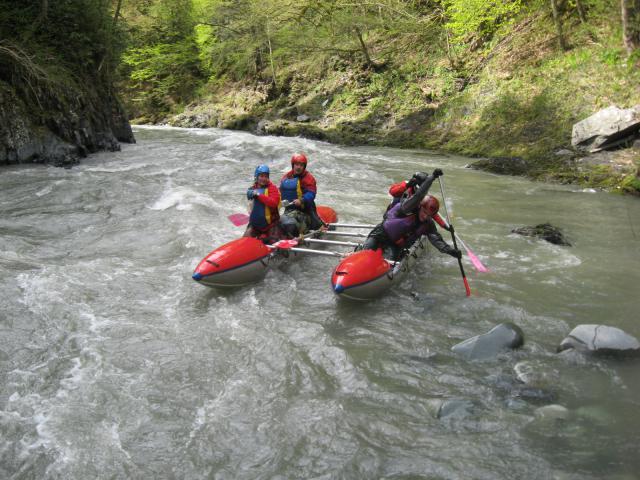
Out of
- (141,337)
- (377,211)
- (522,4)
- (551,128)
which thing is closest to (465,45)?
(522,4)

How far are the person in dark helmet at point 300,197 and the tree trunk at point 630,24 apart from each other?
893cm

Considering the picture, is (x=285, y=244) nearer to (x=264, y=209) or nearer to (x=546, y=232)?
(x=264, y=209)

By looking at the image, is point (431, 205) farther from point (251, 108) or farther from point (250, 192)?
point (251, 108)

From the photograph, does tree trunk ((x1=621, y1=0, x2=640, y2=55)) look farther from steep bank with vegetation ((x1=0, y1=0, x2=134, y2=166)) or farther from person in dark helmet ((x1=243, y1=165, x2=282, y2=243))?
steep bank with vegetation ((x1=0, y1=0, x2=134, y2=166))

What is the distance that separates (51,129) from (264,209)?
8.51 m

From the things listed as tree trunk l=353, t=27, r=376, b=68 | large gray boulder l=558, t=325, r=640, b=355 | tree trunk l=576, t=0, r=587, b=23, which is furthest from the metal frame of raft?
tree trunk l=353, t=27, r=376, b=68

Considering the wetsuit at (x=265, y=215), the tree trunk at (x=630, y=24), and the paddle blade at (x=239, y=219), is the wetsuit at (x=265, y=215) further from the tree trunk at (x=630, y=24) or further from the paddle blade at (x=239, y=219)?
the tree trunk at (x=630, y=24)

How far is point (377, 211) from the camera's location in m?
8.92

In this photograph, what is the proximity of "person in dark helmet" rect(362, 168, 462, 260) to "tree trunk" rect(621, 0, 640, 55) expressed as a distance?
8.88 m

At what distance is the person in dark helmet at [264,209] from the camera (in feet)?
20.1

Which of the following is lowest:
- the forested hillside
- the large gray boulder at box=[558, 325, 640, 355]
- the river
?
the river

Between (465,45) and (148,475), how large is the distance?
17.8 meters

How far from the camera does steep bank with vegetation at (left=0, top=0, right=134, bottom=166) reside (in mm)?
11305

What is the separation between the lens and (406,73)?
1892 cm
